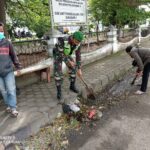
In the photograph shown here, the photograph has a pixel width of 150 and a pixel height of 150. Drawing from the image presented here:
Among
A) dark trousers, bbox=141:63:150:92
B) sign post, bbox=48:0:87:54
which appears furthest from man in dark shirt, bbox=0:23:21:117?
dark trousers, bbox=141:63:150:92

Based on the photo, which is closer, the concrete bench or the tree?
the concrete bench

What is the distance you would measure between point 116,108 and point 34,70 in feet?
7.09

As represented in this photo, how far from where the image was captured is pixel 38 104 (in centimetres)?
428

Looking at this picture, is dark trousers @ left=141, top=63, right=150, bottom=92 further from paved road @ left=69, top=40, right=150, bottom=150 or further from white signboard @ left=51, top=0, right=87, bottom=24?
white signboard @ left=51, top=0, right=87, bottom=24

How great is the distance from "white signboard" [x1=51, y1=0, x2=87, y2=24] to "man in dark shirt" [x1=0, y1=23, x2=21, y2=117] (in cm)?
241

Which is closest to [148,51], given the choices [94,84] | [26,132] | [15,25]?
[94,84]

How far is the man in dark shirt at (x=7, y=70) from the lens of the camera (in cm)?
353

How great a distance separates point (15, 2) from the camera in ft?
26.7

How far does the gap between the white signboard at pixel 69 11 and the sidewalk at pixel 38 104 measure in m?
1.58

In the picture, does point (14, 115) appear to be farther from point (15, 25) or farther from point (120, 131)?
point (15, 25)

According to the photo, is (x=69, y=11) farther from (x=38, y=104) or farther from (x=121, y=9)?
(x=121, y=9)

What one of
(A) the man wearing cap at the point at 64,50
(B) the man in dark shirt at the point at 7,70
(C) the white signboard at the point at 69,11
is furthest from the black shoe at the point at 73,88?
(C) the white signboard at the point at 69,11

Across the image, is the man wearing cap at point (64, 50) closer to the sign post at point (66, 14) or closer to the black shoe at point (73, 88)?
the black shoe at point (73, 88)

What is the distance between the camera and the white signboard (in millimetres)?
5785
